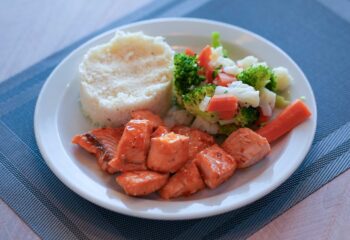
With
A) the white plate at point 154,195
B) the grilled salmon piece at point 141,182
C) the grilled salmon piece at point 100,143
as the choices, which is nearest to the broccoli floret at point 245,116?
the white plate at point 154,195

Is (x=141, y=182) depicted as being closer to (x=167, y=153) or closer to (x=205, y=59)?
(x=167, y=153)

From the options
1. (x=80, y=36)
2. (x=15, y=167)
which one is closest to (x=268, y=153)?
(x=15, y=167)

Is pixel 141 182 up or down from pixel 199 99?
down

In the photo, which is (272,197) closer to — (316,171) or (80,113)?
(316,171)

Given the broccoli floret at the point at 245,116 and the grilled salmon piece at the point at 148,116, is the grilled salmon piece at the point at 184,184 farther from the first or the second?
the broccoli floret at the point at 245,116

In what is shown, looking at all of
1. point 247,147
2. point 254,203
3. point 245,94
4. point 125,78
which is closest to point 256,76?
point 245,94

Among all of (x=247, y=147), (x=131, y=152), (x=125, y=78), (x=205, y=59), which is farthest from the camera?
(x=125, y=78)
